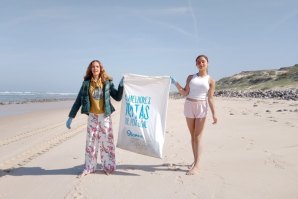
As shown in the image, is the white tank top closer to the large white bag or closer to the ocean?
the large white bag

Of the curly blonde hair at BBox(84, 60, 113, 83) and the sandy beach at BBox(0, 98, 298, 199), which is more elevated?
the curly blonde hair at BBox(84, 60, 113, 83)

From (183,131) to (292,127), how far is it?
2.87 meters

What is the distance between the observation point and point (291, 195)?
14.8ft

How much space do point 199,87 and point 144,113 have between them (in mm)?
1014

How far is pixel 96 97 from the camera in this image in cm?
579

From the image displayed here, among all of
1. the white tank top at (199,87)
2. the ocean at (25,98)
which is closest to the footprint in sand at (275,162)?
the white tank top at (199,87)

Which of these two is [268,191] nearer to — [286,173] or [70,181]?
[286,173]

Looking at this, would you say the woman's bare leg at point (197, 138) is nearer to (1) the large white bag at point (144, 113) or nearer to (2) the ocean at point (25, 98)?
(1) the large white bag at point (144, 113)

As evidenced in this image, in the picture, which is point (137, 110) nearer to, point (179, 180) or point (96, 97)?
point (96, 97)

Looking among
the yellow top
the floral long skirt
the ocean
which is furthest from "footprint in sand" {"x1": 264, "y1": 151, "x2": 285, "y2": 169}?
the ocean

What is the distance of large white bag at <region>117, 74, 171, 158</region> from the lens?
19.6 ft

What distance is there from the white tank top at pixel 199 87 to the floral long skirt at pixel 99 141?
1.42 metres

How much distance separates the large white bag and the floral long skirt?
36 cm

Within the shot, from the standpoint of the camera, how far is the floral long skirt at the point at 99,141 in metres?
5.80
